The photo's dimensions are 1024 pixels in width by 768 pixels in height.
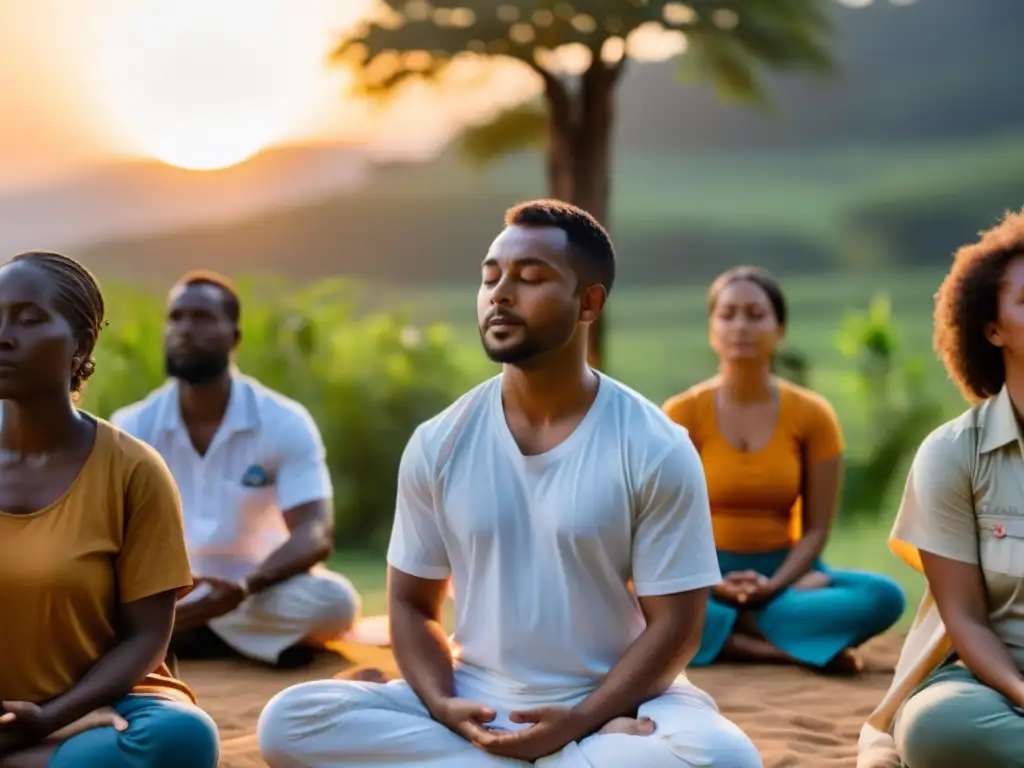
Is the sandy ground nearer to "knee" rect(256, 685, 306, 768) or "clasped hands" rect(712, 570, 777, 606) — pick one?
"clasped hands" rect(712, 570, 777, 606)

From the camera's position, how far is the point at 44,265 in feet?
9.90

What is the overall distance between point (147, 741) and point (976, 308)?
2263 millimetres

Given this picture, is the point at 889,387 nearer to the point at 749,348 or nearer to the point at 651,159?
the point at 651,159

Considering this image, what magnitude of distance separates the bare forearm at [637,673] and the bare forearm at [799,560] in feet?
7.66

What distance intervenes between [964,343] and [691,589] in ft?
3.46

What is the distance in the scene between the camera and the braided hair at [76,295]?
301cm

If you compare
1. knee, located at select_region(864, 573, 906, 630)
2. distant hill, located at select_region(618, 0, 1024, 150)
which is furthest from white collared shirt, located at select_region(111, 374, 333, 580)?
distant hill, located at select_region(618, 0, 1024, 150)

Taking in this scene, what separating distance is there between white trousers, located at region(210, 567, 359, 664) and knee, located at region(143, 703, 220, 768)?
7.81 ft

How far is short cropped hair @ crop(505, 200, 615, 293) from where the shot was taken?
329 centimetres

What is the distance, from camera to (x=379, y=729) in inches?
128

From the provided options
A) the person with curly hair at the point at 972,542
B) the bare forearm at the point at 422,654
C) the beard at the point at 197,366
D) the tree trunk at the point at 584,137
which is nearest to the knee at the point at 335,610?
the beard at the point at 197,366

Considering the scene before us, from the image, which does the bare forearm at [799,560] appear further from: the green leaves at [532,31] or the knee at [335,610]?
the green leaves at [532,31]

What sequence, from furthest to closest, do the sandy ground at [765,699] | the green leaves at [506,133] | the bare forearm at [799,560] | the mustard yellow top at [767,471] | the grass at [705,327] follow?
the green leaves at [506,133] < the grass at [705,327] < the mustard yellow top at [767,471] < the bare forearm at [799,560] < the sandy ground at [765,699]

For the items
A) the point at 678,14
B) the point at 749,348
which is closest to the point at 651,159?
the point at 678,14
